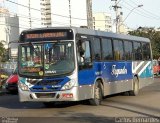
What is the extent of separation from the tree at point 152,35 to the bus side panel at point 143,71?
58.2 meters

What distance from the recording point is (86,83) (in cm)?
1738

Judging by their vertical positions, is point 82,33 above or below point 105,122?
above

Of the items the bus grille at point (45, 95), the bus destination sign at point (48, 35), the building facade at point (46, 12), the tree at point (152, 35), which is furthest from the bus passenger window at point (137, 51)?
the tree at point (152, 35)

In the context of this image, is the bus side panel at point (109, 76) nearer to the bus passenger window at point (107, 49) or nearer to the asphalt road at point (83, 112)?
the bus passenger window at point (107, 49)

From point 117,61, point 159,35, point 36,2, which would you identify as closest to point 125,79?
point 117,61

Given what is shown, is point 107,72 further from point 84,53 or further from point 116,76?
point 84,53

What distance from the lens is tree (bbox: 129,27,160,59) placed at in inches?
3362

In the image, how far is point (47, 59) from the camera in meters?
16.8

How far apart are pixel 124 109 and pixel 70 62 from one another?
8.15 ft

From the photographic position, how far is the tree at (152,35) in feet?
280

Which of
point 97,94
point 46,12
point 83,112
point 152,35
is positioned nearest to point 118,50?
point 97,94

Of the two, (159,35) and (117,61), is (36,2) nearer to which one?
(159,35)

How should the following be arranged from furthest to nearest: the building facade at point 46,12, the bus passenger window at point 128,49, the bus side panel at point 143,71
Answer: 1. the building facade at point 46,12
2. the bus side panel at point 143,71
3. the bus passenger window at point 128,49

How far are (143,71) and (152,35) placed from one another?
212ft
